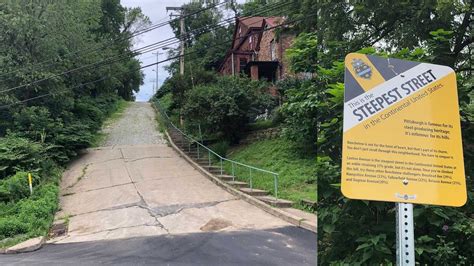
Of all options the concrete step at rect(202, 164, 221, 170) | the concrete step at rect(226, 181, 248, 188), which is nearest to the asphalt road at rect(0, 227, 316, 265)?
the concrete step at rect(226, 181, 248, 188)

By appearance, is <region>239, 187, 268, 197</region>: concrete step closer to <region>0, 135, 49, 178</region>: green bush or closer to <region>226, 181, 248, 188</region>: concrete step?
<region>226, 181, 248, 188</region>: concrete step

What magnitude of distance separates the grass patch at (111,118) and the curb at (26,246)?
13.6 metres

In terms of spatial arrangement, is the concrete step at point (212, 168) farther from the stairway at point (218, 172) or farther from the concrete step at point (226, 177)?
the concrete step at point (226, 177)

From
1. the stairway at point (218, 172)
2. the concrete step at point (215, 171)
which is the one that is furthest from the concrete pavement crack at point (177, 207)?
the concrete step at point (215, 171)

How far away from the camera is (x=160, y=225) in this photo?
10328mm

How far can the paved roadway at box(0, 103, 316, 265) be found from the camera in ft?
25.6

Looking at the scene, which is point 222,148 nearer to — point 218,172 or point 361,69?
point 218,172

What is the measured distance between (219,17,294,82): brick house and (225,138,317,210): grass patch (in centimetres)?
481

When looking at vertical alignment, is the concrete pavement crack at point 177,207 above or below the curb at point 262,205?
below

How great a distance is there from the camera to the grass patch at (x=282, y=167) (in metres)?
12.0

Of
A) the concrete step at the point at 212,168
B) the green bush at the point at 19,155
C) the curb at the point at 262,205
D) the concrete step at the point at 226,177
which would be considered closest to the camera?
the curb at the point at 262,205

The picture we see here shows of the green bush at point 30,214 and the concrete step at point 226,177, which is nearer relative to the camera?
the green bush at point 30,214

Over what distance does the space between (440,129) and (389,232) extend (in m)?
1.16

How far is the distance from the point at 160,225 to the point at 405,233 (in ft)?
29.8
